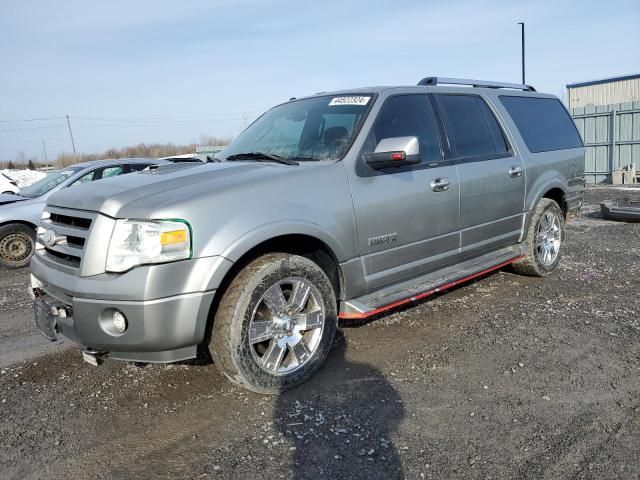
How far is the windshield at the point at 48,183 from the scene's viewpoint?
8.34 metres

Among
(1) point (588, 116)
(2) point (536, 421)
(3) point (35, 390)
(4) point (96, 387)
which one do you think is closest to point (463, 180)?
(2) point (536, 421)

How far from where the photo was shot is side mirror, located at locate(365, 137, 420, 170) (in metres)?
3.61

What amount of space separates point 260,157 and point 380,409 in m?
2.02

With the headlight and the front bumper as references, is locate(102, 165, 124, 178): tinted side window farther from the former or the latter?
the headlight

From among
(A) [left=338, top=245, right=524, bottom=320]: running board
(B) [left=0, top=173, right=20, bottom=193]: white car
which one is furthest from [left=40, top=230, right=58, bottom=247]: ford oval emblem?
(B) [left=0, top=173, right=20, bottom=193]: white car

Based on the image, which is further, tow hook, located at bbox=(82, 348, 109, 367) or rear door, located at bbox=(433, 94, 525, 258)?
rear door, located at bbox=(433, 94, 525, 258)

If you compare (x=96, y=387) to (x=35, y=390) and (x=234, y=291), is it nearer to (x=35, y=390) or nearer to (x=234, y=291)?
(x=35, y=390)

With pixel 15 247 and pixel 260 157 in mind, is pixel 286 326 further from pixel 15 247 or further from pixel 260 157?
pixel 15 247

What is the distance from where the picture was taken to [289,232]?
320cm

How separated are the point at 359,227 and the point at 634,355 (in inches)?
83.2

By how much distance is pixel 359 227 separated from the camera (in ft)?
11.9

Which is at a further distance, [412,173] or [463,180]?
[463,180]

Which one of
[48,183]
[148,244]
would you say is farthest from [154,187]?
[48,183]

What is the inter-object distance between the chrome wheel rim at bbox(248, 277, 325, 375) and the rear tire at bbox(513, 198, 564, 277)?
2958mm
